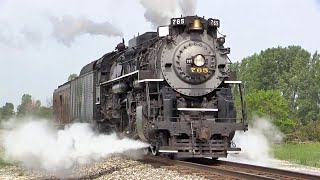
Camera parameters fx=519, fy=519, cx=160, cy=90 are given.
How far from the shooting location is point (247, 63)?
84312 mm

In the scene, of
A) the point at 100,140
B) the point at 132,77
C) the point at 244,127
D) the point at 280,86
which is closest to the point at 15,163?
the point at 100,140

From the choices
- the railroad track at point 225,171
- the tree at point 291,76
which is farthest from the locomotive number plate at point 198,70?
the tree at point 291,76

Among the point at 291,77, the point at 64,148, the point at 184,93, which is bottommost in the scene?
the point at 64,148

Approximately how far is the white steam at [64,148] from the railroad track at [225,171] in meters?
1.57

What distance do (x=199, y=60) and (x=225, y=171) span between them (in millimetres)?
3641

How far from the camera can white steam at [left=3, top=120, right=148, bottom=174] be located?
14594 millimetres

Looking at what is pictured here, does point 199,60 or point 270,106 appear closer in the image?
point 199,60

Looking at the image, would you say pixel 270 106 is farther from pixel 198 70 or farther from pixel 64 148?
pixel 198 70

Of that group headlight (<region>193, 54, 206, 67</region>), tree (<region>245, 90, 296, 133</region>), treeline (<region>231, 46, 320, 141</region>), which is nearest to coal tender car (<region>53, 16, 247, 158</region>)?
headlight (<region>193, 54, 206, 67</region>)

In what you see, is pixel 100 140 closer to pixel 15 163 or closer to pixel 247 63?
pixel 15 163

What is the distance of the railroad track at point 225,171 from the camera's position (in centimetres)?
1016

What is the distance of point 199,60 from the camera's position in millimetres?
13359

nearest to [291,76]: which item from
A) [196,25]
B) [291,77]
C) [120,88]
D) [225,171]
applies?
[291,77]

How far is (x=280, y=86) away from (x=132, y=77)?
61672 millimetres
